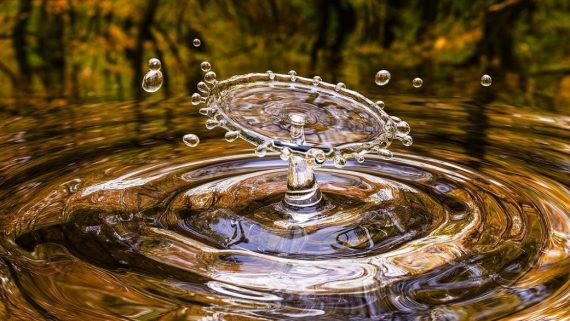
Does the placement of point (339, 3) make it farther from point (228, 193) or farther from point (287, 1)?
point (228, 193)

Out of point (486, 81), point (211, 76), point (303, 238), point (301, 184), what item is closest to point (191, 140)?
point (211, 76)

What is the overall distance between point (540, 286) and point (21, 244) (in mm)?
511

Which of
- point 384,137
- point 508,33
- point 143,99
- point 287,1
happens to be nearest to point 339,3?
point 287,1

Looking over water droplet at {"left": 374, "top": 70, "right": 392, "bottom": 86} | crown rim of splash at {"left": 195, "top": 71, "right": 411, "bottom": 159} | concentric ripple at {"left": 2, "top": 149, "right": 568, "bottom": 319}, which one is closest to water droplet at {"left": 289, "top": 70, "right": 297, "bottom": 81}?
crown rim of splash at {"left": 195, "top": 71, "right": 411, "bottom": 159}

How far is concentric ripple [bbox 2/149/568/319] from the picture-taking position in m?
0.91

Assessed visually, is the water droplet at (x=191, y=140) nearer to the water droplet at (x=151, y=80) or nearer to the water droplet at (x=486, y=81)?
the water droplet at (x=151, y=80)

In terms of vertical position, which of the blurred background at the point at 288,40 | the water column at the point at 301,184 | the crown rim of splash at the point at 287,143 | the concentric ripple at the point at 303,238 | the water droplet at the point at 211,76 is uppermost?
the blurred background at the point at 288,40

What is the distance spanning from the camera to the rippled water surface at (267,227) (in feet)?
2.94

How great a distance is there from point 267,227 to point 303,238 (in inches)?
1.9

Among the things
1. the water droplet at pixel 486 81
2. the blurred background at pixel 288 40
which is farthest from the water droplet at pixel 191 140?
the water droplet at pixel 486 81

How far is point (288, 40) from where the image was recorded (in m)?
2.09

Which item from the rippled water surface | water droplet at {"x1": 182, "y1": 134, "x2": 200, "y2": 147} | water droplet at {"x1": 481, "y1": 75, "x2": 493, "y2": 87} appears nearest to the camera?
the rippled water surface

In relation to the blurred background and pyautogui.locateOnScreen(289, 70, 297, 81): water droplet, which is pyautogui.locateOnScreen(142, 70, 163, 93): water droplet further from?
the blurred background

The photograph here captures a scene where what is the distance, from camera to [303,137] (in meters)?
1.18
